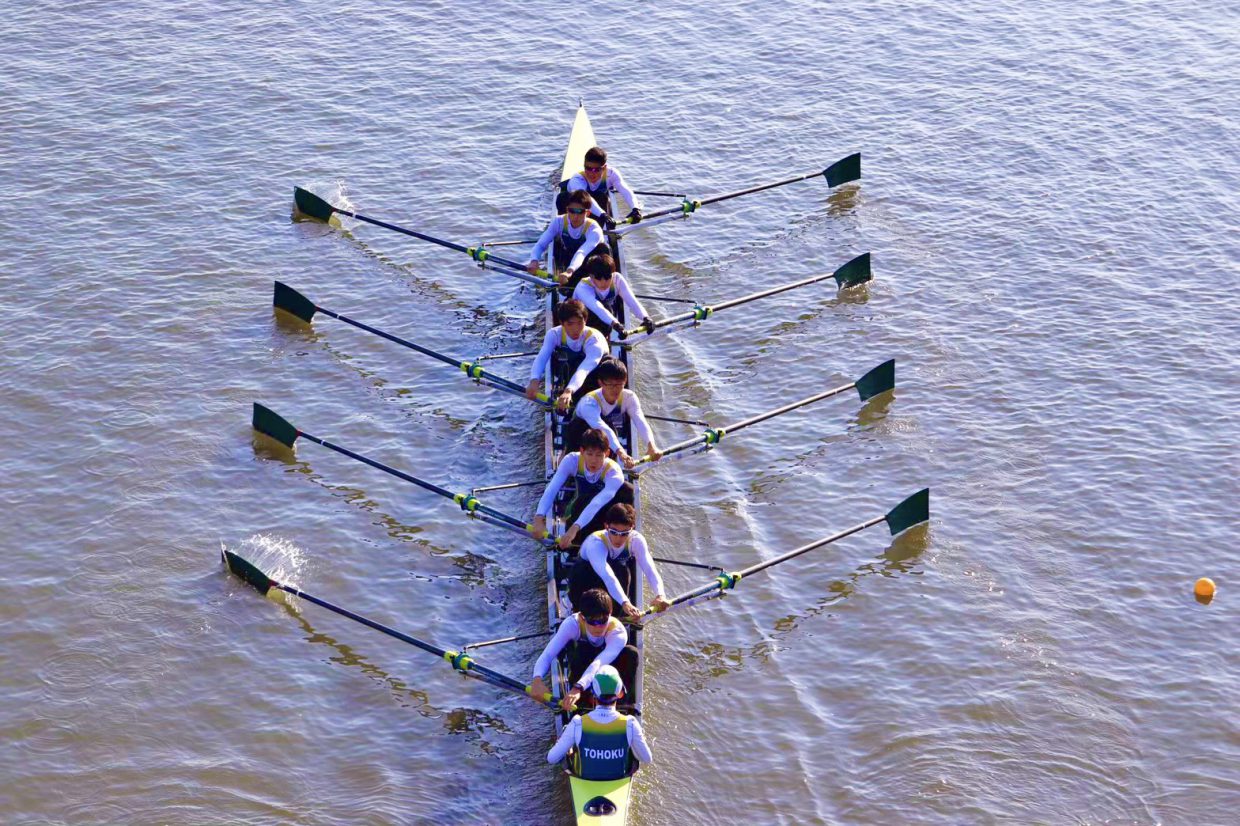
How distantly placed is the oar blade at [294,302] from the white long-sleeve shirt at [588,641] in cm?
809

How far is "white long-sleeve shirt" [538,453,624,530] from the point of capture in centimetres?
1377

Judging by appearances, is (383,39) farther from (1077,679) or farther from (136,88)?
(1077,679)

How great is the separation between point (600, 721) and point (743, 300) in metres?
8.58

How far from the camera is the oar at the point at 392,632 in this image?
487 inches

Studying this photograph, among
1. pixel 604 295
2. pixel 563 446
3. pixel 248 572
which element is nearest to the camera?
pixel 248 572

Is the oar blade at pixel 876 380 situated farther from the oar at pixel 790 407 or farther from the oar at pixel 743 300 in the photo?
the oar at pixel 743 300

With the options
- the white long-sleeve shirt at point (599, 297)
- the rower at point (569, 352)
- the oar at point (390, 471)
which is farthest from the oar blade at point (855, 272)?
the oar at point (390, 471)

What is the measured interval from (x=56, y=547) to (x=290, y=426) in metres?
2.92

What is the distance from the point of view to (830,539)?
1462 cm

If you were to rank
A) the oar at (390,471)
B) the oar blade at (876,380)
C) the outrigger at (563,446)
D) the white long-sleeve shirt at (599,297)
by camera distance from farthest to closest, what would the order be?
the oar blade at (876,380), the white long-sleeve shirt at (599,297), the oar at (390,471), the outrigger at (563,446)

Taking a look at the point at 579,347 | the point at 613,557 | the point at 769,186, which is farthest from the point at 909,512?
the point at 769,186

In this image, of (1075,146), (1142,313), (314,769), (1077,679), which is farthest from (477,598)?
(1075,146)

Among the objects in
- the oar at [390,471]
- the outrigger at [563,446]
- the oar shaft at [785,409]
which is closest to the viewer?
the outrigger at [563,446]

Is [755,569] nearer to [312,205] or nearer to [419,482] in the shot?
[419,482]
